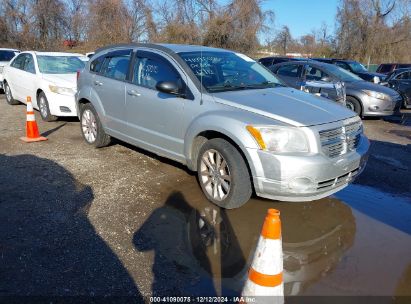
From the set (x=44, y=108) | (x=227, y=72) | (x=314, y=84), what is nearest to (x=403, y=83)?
(x=314, y=84)

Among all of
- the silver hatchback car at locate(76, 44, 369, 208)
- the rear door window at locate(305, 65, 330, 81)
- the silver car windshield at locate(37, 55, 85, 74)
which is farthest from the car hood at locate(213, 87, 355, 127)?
the rear door window at locate(305, 65, 330, 81)

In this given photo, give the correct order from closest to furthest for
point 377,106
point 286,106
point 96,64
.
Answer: point 286,106, point 96,64, point 377,106

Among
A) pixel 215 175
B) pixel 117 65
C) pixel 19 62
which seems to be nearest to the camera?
pixel 215 175

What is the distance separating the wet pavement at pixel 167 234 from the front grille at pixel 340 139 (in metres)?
0.75

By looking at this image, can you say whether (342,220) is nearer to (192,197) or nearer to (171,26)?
(192,197)

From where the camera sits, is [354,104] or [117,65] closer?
[117,65]

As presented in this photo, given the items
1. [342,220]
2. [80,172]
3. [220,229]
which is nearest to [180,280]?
[220,229]

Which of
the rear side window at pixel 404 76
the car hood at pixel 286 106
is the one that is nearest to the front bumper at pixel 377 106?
the rear side window at pixel 404 76

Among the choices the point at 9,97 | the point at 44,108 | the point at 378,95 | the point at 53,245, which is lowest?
the point at 53,245

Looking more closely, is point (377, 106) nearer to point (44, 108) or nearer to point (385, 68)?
point (44, 108)

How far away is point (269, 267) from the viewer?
7.62 feet

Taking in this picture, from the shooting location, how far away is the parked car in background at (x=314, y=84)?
31.9 feet

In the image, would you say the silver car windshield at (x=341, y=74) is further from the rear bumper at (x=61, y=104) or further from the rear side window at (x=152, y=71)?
the rear side window at (x=152, y=71)

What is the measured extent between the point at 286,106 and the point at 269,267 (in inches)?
89.5
